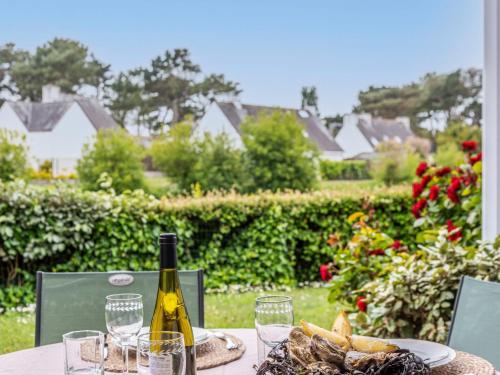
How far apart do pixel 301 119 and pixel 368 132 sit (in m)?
0.84

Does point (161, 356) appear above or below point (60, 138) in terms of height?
below

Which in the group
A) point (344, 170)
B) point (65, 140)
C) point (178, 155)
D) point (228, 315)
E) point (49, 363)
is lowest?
point (228, 315)

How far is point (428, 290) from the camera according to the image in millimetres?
2566

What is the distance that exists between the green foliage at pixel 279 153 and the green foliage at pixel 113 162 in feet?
3.87

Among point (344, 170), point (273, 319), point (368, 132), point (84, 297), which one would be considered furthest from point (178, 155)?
point (273, 319)

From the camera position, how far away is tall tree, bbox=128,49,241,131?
23.0 feet

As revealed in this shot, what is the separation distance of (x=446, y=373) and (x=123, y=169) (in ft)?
18.2

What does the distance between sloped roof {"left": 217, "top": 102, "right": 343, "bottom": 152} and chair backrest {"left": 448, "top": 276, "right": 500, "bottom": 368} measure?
5331 millimetres

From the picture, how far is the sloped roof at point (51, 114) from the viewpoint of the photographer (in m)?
6.42

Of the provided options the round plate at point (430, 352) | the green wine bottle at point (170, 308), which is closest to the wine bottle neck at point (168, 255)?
the green wine bottle at point (170, 308)

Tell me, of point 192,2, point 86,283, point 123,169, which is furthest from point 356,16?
point 86,283

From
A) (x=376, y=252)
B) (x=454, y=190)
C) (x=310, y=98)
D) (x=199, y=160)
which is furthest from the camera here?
(x=310, y=98)

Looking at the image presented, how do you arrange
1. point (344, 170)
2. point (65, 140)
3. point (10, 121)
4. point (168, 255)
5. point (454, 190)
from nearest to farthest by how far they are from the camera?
point (168, 255) → point (454, 190) → point (10, 121) → point (65, 140) → point (344, 170)

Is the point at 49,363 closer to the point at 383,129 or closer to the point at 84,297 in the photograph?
the point at 84,297
